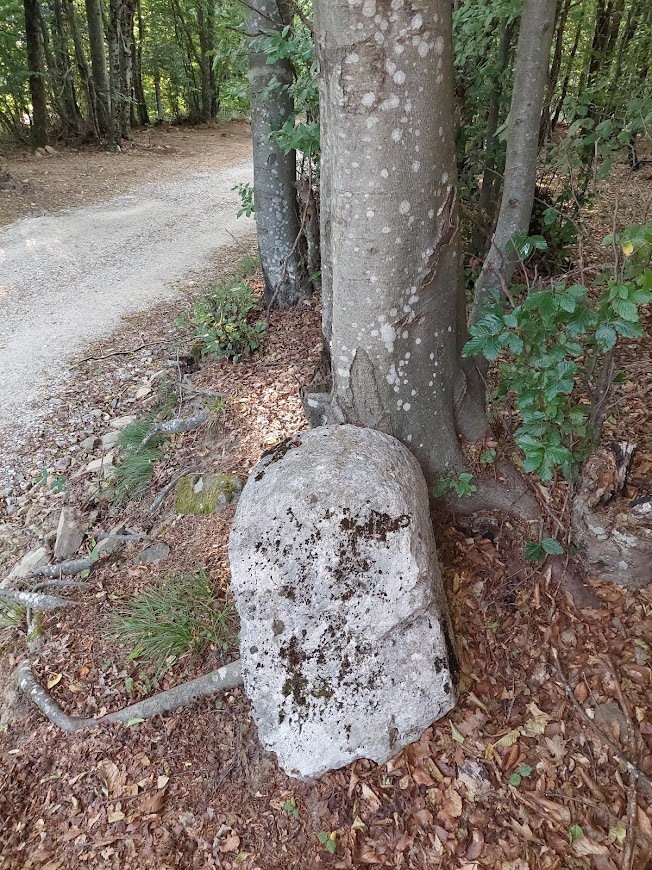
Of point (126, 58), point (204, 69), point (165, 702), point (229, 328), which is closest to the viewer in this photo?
point (165, 702)

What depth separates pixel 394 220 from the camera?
2441 mm

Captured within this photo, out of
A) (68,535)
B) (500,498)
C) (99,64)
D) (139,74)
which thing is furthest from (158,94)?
(500,498)

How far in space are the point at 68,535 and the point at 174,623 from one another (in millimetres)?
1613

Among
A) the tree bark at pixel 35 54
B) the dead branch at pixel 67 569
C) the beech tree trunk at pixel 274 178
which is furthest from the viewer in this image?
the tree bark at pixel 35 54

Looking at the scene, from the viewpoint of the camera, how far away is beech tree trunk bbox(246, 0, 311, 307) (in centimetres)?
494

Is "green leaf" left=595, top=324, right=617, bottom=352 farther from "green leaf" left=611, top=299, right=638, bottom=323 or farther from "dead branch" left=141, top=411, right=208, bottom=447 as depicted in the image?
"dead branch" left=141, top=411, right=208, bottom=447

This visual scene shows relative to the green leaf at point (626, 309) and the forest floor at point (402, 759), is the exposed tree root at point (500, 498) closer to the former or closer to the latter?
the forest floor at point (402, 759)

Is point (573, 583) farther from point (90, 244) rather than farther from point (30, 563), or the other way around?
point (90, 244)

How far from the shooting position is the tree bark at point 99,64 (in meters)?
13.7

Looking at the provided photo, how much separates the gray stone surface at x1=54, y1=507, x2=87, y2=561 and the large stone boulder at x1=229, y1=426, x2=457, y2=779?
7.50 feet

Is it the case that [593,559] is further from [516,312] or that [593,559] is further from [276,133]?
[276,133]

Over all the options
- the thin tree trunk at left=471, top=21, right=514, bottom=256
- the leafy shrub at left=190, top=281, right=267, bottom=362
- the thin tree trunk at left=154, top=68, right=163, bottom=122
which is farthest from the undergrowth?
the thin tree trunk at left=154, top=68, right=163, bottom=122

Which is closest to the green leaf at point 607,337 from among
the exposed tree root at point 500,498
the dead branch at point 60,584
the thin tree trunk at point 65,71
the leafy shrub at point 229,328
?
the exposed tree root at point 500,498

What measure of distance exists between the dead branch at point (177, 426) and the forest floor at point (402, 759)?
1275 millimetres
